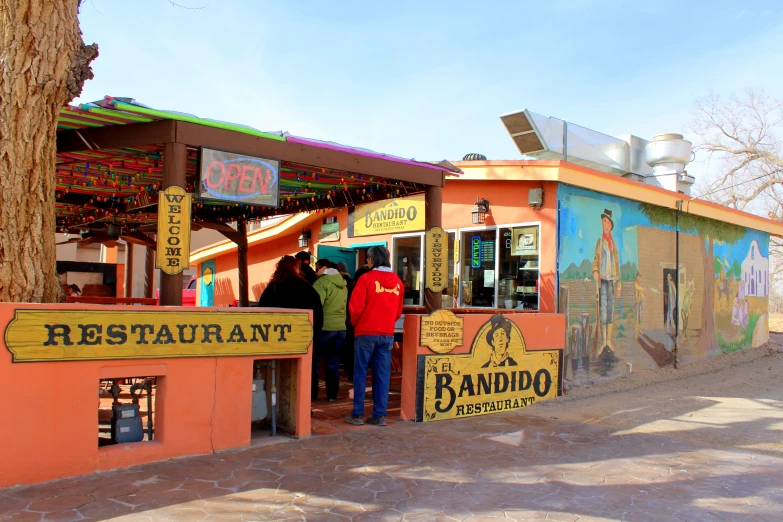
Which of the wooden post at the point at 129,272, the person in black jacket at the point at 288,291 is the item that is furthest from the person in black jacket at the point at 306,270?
the wooden post at the point at 129,272

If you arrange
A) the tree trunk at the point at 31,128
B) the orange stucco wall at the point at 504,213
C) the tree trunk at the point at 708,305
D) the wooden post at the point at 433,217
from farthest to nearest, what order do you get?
the tree trunk at the point at 708,305, the orange stucco wall at the point at 504,213, the wooden post at the point at 433,217, the tree trunk at the point at 31,128

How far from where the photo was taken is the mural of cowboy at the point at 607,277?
9.66 meters

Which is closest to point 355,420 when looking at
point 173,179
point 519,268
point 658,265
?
point 173,179

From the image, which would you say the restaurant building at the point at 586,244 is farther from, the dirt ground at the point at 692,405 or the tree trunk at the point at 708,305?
the dirt ground at the point at 692,405

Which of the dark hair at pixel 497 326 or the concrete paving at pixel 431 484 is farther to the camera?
the dark hair at pixel 497 326

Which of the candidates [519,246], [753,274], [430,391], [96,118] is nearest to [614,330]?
[519,246]

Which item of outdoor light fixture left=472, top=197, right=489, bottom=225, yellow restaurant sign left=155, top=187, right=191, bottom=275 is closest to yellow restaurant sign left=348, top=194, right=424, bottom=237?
outdoor light fixture left=472, top=197, right=489, bottom=225

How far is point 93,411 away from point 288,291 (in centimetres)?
253

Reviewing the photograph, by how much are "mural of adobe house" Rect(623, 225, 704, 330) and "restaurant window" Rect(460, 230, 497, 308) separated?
2.18 m

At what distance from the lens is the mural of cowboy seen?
9664 mm

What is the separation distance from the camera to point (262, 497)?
416 cm

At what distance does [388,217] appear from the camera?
11883 millimetres

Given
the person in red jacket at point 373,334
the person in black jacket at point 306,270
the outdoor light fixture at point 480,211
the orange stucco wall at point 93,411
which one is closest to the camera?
the orange stucco wall at point 93,411

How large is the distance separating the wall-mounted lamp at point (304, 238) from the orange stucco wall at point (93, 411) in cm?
904
